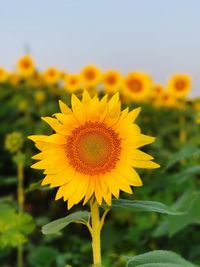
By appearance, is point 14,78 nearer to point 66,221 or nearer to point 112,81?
point 112,81

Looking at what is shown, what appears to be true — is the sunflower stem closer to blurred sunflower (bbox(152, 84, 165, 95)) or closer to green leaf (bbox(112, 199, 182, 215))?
green leaf (bbox(112, 199, 182, 215))

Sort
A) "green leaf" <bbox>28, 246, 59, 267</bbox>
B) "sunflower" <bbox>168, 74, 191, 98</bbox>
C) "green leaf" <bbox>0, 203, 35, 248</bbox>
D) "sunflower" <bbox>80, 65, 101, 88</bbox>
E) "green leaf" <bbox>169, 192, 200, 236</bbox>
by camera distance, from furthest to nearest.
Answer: "sunflower" <bbox>80, 65, 101, 88</bbox> → "sunflower" <bbox>168, 74, 191, 98</bbox> → "green leaf" <bbox>28, 246, 59, 267</bbox> → "green leaf" <bbox>169, 192, 200, 236</bbox> → "green leaf" <bbox>0, 203, 35, 248</bbox>

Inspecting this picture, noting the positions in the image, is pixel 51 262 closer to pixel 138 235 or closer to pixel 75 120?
pixel 138 235

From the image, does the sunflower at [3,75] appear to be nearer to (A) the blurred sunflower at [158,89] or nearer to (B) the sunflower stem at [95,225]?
(A) the blurred sunflower at [158,89]

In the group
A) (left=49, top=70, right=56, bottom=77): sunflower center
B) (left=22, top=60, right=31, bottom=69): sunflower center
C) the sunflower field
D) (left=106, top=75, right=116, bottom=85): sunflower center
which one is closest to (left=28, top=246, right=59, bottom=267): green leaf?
the sunflower field

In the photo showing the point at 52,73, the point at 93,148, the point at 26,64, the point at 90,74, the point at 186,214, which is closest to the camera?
the point at 93,148

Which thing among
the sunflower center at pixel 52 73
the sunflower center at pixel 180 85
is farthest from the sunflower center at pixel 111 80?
the sunflower center at pixel 52 73

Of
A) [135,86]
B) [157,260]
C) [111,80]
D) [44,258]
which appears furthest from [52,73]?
[157,260]
